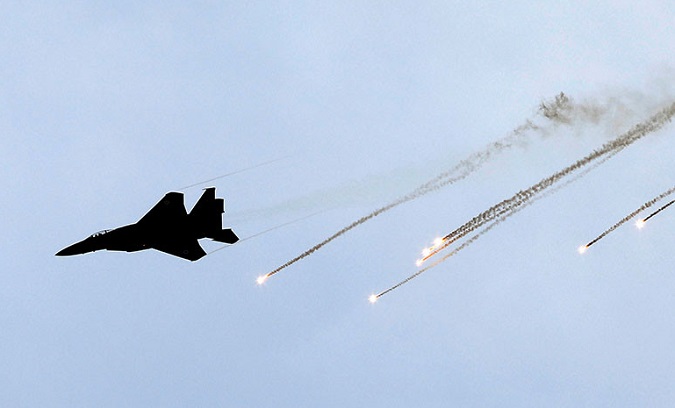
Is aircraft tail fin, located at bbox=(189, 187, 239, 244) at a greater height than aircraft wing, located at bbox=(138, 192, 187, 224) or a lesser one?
lesser

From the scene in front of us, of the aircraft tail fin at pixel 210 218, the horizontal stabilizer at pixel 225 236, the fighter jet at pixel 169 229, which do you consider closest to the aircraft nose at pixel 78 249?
the fighter jet at pixel 169 229

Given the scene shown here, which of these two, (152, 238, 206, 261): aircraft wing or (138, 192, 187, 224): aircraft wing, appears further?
(152, 238, 206, 261): aircraft wing

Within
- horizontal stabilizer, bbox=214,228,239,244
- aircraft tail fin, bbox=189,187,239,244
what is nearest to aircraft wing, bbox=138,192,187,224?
aircraft tail fin, bbox=189,187,239,244

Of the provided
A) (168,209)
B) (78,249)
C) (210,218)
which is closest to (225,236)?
(210,218)

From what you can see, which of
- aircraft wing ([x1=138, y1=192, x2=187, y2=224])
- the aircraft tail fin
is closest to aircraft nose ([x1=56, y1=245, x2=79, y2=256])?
aircraft wing ([x1=138, y1=192, x2=187, y2=224])

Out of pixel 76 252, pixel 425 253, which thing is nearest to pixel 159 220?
pixel 76 252

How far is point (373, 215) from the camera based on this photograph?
2077 inches

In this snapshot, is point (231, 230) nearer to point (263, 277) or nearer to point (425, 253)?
point (263, 277)

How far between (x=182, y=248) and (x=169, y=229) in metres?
1.89

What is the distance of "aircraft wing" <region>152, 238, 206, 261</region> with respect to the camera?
203 feet

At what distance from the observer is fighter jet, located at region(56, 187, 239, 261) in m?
61.3

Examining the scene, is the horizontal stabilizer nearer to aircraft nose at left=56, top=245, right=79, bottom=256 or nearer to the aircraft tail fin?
the aircraft tail fin

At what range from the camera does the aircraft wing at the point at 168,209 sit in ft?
200

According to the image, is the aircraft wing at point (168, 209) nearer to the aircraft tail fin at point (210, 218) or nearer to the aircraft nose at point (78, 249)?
the aircraft tail fin at point (210, 218)
